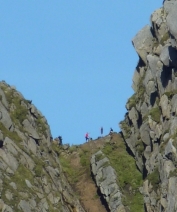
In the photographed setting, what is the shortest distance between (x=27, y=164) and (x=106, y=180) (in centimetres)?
1229

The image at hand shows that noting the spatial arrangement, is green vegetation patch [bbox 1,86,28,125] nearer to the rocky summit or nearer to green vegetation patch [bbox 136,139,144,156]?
the rocky summit

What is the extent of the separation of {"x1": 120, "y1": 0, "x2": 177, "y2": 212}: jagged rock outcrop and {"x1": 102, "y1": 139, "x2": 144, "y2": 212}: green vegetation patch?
3.82 ft

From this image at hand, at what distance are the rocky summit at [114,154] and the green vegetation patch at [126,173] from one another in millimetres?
110

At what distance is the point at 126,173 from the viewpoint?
5507 inches

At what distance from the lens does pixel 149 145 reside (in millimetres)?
137125

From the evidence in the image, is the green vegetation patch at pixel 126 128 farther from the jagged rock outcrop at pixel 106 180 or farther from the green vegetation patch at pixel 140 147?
the green vegetation patch at pixel 140 147

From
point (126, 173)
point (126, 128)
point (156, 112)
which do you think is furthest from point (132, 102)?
point (156, 112)

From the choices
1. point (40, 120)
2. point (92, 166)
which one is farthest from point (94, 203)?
point (40, 120)

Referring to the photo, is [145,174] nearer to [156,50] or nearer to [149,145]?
[149,145]

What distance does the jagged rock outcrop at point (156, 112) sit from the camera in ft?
397

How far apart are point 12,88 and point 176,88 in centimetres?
2602

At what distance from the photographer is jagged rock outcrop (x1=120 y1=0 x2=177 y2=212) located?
121m

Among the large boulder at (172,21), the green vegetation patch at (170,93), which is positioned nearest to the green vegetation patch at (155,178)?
the green vegetation patch at (170,93)

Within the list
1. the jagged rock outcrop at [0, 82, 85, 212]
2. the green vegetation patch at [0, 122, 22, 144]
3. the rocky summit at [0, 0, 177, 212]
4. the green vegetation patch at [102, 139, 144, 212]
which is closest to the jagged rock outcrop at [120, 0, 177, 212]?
the rocky summit at [0, 0, 177, 212]
